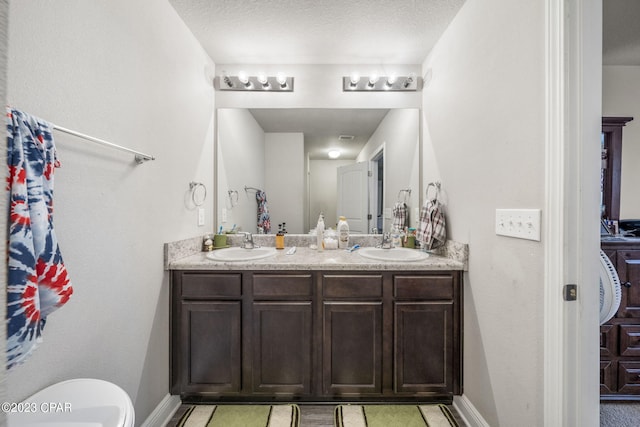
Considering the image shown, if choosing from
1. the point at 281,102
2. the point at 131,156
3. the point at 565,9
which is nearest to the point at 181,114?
the point at 131,156

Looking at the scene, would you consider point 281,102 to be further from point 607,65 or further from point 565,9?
point 607,65

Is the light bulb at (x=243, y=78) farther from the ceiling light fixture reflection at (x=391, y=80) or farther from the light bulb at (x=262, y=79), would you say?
the ceiling light fixture reflection at (x=391, y=80)

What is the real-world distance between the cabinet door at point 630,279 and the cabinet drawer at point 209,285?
7.64 feet

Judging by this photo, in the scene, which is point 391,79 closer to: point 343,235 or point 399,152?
point 399,152

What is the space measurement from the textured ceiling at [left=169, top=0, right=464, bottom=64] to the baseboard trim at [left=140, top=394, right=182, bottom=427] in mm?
2322

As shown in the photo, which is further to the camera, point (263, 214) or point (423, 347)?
point (263, 214)

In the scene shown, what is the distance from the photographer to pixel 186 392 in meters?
1.55

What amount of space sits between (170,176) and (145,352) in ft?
3.17

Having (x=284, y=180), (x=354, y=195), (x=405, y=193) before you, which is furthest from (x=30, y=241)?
(x=405, y=193)

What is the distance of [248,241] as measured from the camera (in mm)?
2064

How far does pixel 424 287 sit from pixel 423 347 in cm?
35

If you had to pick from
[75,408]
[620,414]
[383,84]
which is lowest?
[620,414]

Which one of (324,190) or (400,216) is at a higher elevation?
(324,190)

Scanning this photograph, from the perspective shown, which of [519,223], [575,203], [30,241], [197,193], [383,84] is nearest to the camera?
[30,241]
